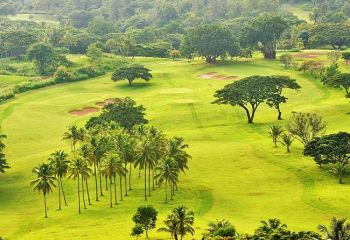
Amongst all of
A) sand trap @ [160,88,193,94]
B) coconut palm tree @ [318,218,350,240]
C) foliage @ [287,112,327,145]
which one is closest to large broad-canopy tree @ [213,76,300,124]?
foliage @ [287,112,327,145]

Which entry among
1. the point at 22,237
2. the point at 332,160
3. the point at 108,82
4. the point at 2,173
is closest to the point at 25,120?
the point at 2,173

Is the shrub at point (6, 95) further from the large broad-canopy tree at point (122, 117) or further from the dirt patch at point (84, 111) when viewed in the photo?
the large broad-canopy tree at point (122, 117)

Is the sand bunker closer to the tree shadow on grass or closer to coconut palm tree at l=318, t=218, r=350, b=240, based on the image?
the tree shadow on grass

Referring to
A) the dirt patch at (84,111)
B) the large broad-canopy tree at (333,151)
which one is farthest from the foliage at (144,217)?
the dirt patch at (84,111)

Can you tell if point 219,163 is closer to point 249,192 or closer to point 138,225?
point 249,192

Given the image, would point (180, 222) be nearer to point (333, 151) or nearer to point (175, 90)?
point (333, 151)
